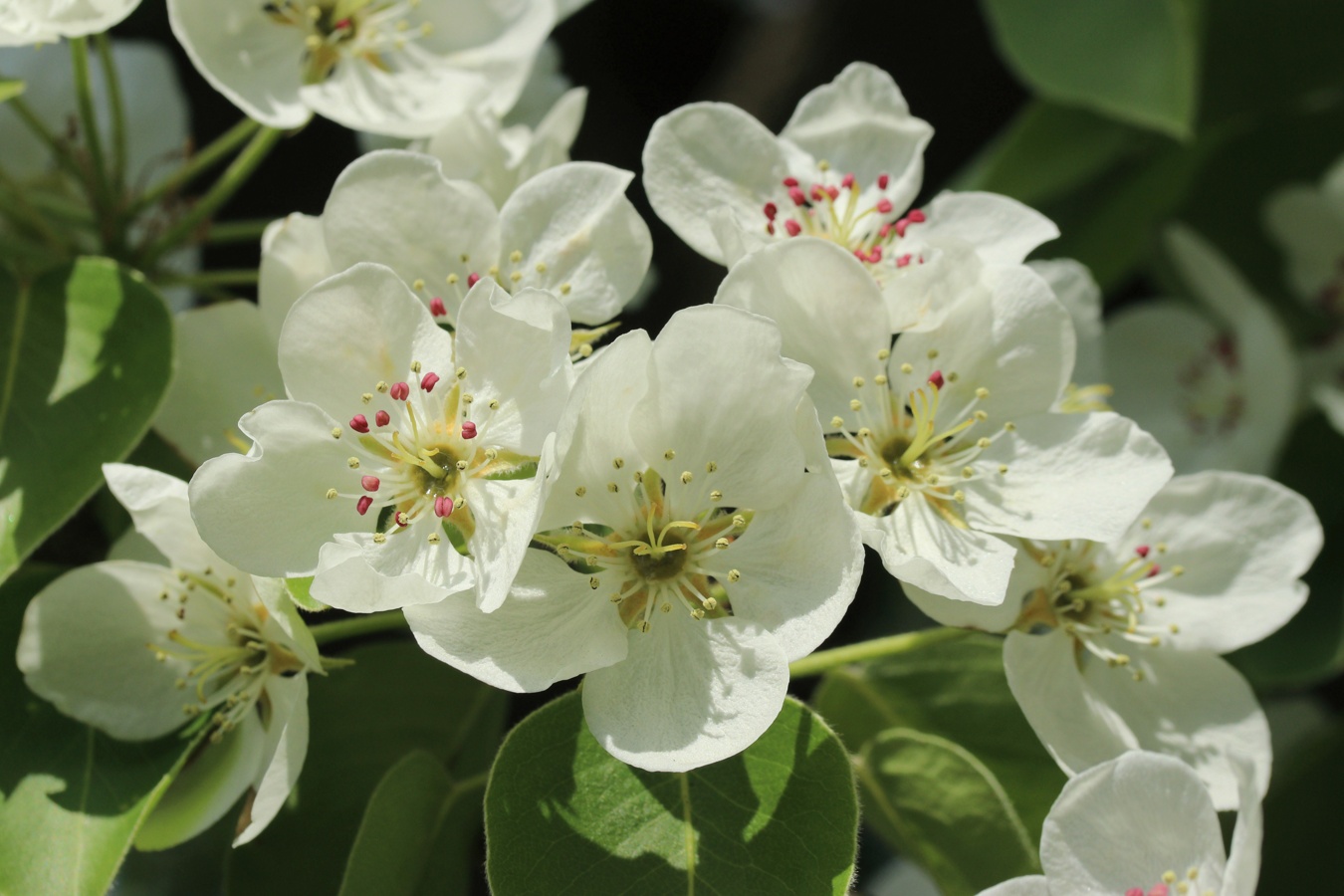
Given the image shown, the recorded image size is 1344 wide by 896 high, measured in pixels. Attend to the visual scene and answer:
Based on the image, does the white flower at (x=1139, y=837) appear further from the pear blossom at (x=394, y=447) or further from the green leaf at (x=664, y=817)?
the pear blossom at (x=394, y=447)

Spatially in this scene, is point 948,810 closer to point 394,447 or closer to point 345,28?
point 394,447

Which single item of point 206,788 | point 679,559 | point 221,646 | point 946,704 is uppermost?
point 679,559

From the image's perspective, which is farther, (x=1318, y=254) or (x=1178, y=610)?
(x=1318, y=254)

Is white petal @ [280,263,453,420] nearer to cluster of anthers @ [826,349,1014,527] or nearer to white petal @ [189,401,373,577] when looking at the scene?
white petal @ [189,401,373,577]

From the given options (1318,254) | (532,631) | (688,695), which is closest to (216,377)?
(532,631)

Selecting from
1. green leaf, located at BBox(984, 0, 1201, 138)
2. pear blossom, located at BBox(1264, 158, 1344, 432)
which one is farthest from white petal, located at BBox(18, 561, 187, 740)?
pear blossom, located at BBox(1264, 158, 1344, 432)

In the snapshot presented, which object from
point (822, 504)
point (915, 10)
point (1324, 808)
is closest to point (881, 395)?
point (822, 504)
